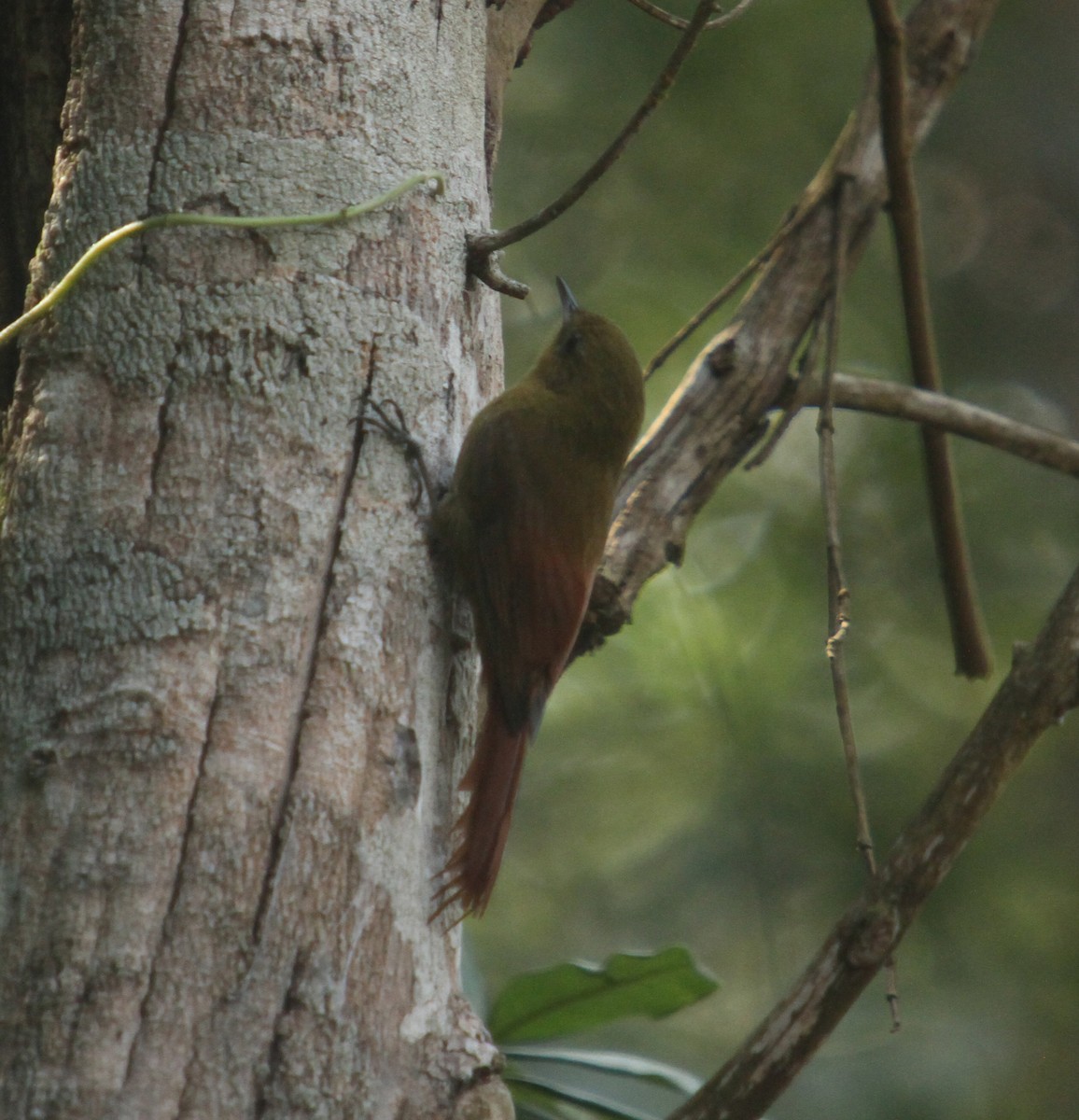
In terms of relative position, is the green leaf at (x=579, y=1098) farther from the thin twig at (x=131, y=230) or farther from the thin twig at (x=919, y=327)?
the thin twig at (x=131, y=230)

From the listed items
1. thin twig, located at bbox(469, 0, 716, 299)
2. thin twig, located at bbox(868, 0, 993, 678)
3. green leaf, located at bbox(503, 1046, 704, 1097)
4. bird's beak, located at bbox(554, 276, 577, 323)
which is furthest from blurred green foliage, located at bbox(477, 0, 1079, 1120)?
thin twig, located at bbox(469, 0, 716, 299)

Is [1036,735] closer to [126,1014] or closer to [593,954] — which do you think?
[126,1014]

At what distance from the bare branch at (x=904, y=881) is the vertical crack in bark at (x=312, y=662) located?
71 centimetres

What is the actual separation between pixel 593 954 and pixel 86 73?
518 centimetres

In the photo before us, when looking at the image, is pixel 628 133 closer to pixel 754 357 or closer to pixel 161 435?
pixel 161 435

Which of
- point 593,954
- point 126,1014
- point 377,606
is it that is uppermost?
point 593,954

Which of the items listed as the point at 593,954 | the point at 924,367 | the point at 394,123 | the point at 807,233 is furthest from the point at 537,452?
the point at 593,954

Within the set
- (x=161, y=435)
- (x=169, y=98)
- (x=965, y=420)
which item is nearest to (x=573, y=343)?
(x=965, y=420)

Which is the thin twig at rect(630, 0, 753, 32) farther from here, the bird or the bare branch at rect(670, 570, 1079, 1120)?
the bare branch at rect(670, 570, 1079, 1120)

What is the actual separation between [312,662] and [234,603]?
0.11 m

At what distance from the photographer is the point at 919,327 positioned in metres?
3.06

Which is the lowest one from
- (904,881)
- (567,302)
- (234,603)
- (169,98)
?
(904,881)

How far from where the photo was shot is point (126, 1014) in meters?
1.29

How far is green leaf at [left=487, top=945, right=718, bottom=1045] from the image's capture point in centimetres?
216
